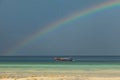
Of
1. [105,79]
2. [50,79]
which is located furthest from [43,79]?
[105,79]

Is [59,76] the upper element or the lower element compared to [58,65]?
lower

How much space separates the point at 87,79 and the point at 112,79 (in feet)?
8.52

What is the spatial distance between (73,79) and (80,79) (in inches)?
29.4

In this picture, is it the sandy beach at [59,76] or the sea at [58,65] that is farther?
the sea at [58,65]

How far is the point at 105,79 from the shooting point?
39125 mm

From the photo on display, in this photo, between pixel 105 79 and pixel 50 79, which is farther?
pixel 105 79

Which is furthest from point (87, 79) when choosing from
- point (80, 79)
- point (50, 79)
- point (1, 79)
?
point (1, 79)

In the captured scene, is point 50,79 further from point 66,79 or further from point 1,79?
point 1,79

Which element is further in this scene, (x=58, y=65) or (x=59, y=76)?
(x=58, y=65)

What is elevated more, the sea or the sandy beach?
the sea

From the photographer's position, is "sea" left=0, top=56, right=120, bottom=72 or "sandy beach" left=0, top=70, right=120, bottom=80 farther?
"sea" left=0, top=56, right=120, bottom=72

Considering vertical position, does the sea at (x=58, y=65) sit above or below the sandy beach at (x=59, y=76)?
above

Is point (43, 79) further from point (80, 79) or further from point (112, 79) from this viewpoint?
point (112, 79)

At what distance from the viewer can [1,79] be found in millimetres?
36938
